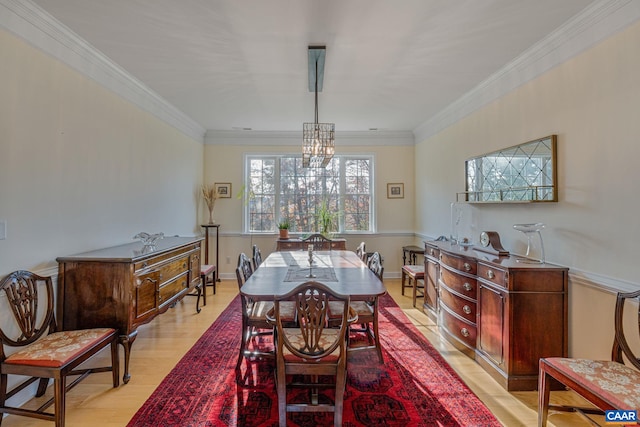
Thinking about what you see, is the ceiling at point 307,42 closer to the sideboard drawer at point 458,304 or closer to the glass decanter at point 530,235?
the glass decanter at point 530,235

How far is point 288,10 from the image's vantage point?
7.13 ft

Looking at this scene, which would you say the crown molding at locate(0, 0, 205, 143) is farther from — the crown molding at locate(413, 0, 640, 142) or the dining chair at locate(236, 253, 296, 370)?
the crown molding at locate(413, 0, 640, 142)

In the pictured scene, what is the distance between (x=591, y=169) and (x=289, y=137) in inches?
177

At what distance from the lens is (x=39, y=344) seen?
1999mm

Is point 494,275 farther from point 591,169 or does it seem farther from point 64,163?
point 64,163

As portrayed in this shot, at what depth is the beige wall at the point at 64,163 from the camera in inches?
82.2

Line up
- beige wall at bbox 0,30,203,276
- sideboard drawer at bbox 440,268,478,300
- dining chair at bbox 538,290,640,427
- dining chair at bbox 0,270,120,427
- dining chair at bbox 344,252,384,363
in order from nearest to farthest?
dining chair at bbox 538,290,640,427, dining chair at bbox 0,270,120,427, beige wall at bbox 0,30,203,276, dining chair at bbox 344,252,384,363, sideboard drawer at bbox 440,268,478,300

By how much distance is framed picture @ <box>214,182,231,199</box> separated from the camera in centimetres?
570

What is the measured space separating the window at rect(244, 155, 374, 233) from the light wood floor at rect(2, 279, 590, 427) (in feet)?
8.08

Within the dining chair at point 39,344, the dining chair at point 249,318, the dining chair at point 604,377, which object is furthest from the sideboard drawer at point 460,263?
the dining chair at point 39,344

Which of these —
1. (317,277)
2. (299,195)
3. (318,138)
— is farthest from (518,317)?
(299,195)

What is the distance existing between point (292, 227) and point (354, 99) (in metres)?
2.77

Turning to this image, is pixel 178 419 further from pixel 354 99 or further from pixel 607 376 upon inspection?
pixel 354 99

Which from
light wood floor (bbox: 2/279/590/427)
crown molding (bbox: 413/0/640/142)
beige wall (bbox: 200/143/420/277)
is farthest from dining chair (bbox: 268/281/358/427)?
beige wall (bbox: 200/143/420/277)
